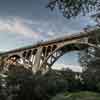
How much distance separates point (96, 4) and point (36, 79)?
704 cm

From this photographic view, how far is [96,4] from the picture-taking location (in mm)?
11570

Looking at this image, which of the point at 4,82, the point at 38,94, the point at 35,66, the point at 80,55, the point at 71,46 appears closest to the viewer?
the point at 38,94

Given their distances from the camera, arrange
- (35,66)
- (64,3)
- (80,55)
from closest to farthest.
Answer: (64,3), (80,55), (35,66)

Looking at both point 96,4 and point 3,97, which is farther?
point 3,97

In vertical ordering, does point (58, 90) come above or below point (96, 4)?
below

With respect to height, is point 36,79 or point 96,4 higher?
point 96,4

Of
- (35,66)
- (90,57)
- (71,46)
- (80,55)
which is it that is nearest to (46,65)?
(35,66)

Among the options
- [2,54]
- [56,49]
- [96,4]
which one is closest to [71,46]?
[56,49]

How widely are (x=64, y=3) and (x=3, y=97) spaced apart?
814 cm

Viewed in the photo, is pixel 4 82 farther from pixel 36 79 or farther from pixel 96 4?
pixel 96 4

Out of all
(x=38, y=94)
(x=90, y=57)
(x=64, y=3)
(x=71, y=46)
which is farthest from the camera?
(x=71, y=46)

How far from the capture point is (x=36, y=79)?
16672 millimetres

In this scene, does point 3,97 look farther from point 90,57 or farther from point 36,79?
point 90,57

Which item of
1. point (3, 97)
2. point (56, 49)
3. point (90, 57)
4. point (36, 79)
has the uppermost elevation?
point (56, 49)
